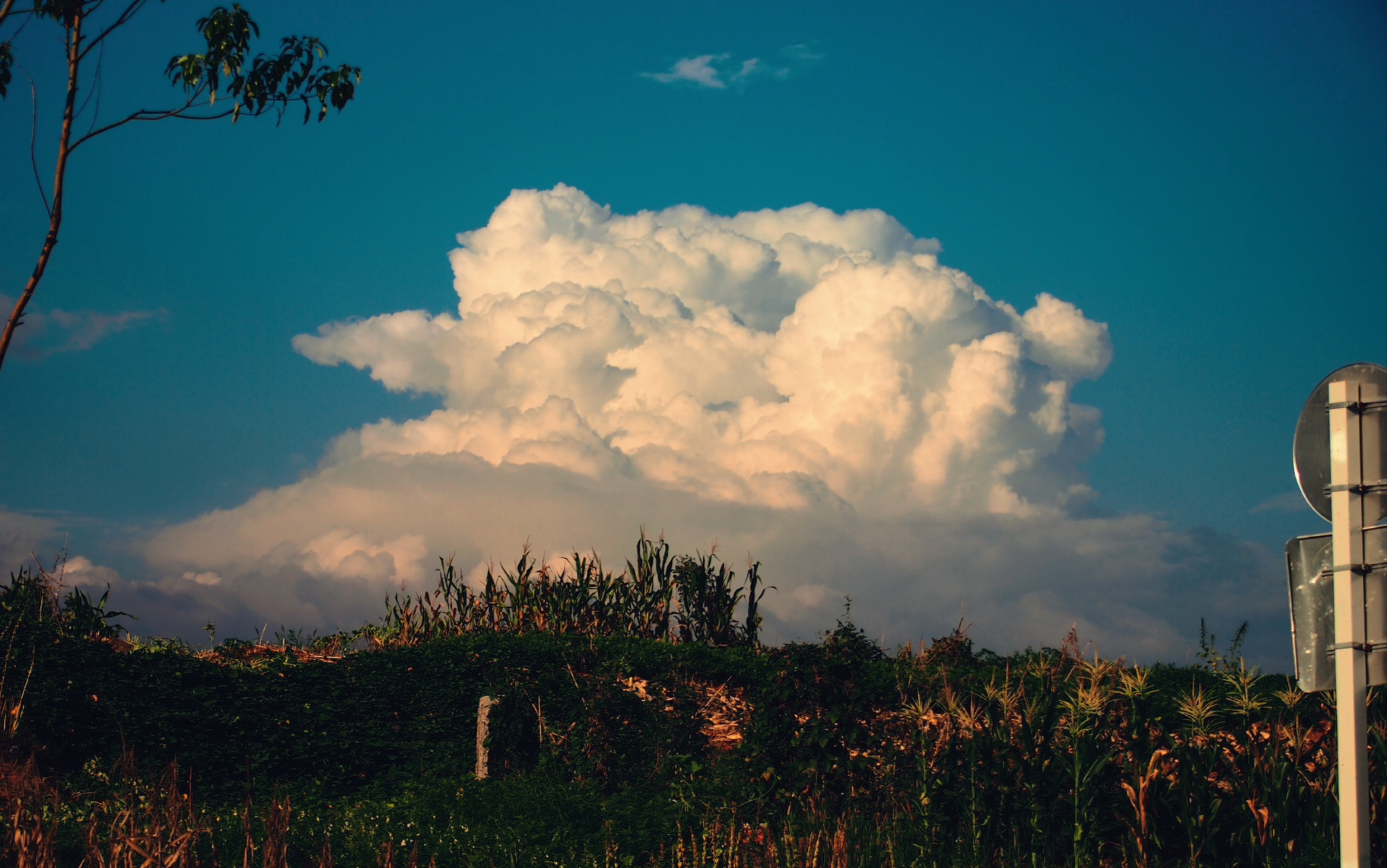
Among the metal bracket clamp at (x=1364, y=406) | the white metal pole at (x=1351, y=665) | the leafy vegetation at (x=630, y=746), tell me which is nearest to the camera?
the white metal pole at (x=1351, y=665)

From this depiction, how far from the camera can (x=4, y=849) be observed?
6672 mm

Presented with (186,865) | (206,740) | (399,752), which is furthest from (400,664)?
(186,865)

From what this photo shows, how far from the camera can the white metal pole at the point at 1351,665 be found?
4.83 m

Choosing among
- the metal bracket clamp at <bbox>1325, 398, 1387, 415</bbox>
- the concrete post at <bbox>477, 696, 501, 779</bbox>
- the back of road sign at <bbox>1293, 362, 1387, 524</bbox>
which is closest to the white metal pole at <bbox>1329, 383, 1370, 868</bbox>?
the back of road sign at <bbox>1293, 362, 1387, 524</bbox>

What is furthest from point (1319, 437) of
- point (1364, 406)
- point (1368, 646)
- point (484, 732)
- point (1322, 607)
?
point (484, 732)

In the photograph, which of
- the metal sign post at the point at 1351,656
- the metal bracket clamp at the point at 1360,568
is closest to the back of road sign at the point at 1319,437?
the metal sign post at the point at 1351,656

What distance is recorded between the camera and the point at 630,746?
1295 cm

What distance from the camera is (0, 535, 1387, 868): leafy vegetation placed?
7477 mm

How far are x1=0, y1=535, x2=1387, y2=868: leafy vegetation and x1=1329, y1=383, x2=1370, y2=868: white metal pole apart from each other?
238 cm

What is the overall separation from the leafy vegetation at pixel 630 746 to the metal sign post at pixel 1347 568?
2494 millimetres

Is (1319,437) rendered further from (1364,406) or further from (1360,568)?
(1360,568)

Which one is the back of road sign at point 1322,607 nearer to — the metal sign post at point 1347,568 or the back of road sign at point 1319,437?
the metal sign post at point 1347,568

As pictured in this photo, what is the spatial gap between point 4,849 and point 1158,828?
854cm

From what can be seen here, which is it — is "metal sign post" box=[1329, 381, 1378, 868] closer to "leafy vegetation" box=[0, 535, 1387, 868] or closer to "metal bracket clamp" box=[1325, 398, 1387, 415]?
"metal bracket clamp" box=[1325, 398, 1387, 415]
